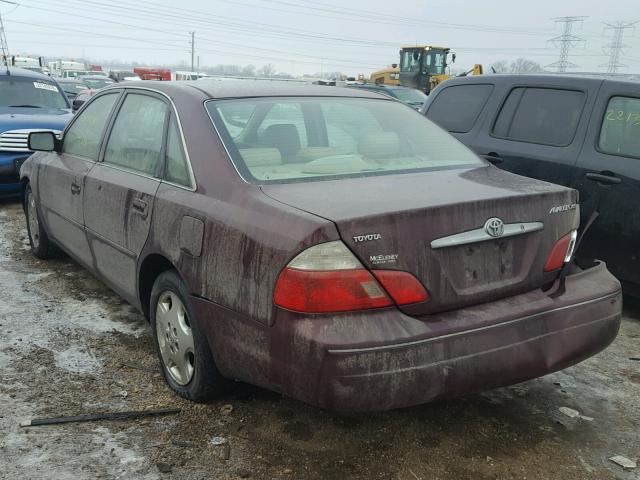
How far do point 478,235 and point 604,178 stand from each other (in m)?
2.46

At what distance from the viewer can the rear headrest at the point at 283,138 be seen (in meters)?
3.10

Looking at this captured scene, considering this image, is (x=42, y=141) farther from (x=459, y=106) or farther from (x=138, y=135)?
(x=459, y=106)

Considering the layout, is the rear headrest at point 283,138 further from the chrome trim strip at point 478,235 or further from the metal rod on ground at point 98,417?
the metal rod on ground at point 98,417

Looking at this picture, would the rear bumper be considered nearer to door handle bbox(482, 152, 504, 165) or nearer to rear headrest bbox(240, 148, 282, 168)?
rear headrest bbox(240, 148, 282, 168)

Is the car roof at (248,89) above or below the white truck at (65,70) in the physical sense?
below

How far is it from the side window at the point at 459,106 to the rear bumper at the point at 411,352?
3.19 meters

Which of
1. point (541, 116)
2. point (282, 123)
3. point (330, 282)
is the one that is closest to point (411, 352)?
point (330, 282)

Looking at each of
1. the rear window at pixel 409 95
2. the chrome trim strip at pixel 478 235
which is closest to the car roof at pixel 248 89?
the chrome trim strip at pixel 478 235

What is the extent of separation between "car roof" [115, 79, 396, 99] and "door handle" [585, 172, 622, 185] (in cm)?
179

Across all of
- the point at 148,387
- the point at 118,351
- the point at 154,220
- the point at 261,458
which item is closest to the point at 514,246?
the point at 261,458

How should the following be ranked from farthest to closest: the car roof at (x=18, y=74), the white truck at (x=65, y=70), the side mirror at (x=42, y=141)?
the white truck at (x=65, y=70) < the car roof at (x=18, y=74) < the side mirror at (x=42, y=141)

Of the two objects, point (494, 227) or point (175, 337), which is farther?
point (175, 337)

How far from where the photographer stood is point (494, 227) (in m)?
2.58

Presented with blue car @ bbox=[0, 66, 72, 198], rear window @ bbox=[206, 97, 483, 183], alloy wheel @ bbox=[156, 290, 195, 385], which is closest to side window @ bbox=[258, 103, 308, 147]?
rear window @ bbox=[206, 97, 483, 183]
